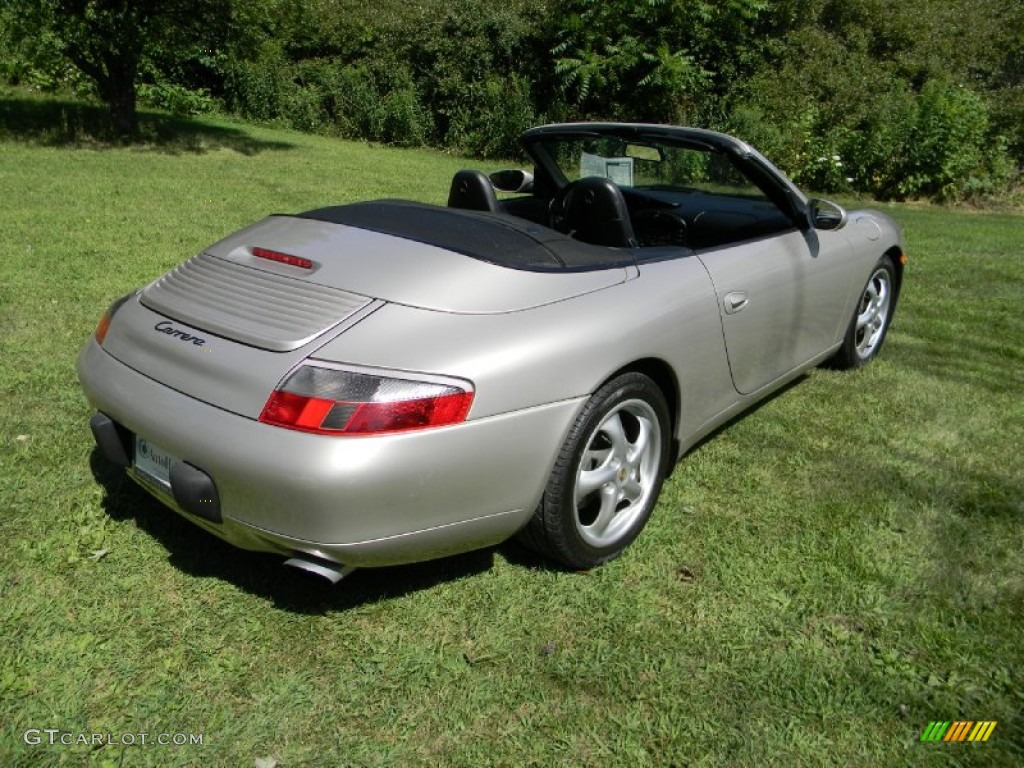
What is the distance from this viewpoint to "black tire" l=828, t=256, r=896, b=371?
4.57 m

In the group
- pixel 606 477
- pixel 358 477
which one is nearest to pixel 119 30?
pixel 606 477

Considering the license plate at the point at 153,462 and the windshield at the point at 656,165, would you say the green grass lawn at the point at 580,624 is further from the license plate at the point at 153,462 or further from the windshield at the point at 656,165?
the windshield at the point at 656,165

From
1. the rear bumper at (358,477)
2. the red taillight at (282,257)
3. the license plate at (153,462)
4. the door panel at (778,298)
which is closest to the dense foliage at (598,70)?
the door panel at (778,298)

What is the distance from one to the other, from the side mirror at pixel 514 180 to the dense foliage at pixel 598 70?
8611mm

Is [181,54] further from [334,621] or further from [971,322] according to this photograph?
[334,621]

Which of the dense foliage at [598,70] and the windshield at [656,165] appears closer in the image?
the windshield at [656,165]

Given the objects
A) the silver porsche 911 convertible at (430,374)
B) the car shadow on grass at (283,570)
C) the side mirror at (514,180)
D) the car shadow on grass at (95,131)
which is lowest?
the car shadow on grass at (95,131)

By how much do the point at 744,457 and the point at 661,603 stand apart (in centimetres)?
121

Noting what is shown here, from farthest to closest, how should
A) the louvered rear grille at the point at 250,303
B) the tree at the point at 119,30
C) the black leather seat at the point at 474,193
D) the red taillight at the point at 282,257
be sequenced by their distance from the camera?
the tree at the point at 119,30 → the black leather seat at the point at 474,193 → the red taillight at the point at 282,257 → the louvered rear grille at the point at 250,303

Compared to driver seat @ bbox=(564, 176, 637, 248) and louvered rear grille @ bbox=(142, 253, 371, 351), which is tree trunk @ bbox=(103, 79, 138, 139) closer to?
louvered rear grille @ bbox=(142, 253, 371, 351)

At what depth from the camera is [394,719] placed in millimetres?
2182

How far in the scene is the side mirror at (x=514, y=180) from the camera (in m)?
4.48

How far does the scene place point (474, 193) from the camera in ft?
11.7

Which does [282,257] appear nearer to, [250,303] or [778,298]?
[250,303]
